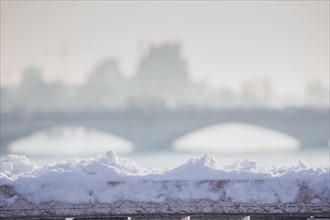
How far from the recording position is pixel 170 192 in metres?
4.37

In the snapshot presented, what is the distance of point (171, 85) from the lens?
132 metres

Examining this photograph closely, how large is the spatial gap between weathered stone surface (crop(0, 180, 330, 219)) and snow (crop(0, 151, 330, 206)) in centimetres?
2

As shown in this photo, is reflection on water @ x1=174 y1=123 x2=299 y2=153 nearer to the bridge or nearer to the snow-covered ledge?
the bridge

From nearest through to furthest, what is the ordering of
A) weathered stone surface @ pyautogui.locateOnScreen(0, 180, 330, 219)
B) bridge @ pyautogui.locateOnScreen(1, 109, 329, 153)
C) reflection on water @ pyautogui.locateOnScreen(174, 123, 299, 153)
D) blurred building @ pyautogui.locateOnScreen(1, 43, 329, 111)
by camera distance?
weathered stone surface @ pyautogui.locateOnScreen(0, 180, 330, 219), bridge @ pyautogui.locateOnScreen(1, 109, 329, 153), reflection on water @ pyautogui.locateOnScreen(174, 123, 299, 153), blurred building @ pyautogui.locateOnScreen(1, 43, 329, 111)

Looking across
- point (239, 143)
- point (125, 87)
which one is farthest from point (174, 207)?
point (125, 87)

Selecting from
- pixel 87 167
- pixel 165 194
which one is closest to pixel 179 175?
pixel 165 194

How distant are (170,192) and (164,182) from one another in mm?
60

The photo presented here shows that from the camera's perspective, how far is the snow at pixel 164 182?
14.2 ft

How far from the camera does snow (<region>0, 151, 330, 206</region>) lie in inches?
171

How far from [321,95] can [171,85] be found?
104 feet

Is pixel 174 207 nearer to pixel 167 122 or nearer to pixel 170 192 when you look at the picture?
pixel 170 192

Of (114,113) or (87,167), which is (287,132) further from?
(87,167)

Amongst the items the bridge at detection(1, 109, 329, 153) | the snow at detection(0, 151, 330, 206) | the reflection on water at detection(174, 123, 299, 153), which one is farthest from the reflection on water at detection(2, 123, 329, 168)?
the snow at detection(0, 151, 330, 206)

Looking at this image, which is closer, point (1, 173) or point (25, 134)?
point (1, 173)
